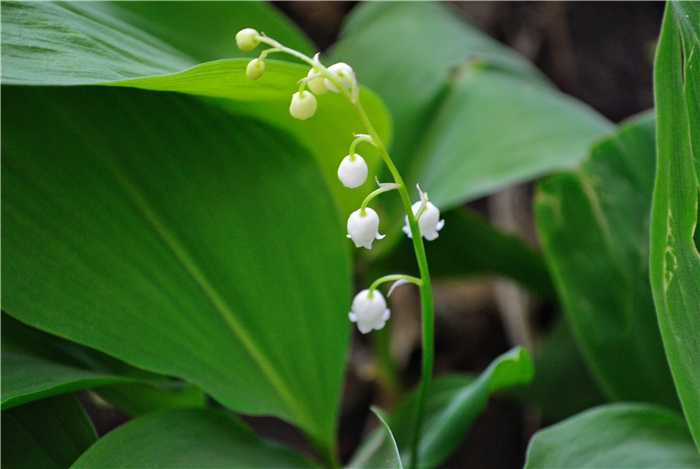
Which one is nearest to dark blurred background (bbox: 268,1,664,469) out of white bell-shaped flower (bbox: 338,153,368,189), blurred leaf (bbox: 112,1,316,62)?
blurred leaf (bbox: 112,1,316,62)

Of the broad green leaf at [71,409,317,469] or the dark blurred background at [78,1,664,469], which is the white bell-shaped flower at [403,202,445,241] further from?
the dark blurred background at [78,1,664,469]

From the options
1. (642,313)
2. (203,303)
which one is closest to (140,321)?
(203,303)

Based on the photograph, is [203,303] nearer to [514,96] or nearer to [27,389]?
[27,389]

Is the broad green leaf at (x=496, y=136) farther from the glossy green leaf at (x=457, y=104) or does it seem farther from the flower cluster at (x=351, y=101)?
the flower cluster at (x=351, y=101)

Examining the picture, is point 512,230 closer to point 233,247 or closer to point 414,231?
point 233,247

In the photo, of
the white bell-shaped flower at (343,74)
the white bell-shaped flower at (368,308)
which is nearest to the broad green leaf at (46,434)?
the white bell-shaped flower at (368,308)

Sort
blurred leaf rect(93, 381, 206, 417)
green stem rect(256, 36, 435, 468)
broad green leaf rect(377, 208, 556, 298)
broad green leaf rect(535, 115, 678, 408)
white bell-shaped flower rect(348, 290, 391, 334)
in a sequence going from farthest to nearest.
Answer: broad green leaf rect(377, 208, 556, 298) < broad green leaf rect(535, 115, 678, 408) < blurred leaf rect(93, 381, 206, 417) < white bell-shaped flower rect(348, 290, 391, 334) < green stem rect(256, 36, 435, 468)
